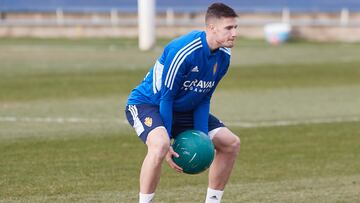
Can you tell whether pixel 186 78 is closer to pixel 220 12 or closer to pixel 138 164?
pixel 220 12

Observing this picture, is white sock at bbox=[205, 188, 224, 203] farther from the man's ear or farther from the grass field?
the man's ear

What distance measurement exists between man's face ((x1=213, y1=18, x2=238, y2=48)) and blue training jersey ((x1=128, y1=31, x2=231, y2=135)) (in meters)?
0.14

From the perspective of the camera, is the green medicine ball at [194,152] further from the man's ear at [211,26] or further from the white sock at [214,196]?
the man's ear at [211,26]

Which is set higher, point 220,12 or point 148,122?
point 220,12

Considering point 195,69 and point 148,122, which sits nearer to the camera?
point 195,69

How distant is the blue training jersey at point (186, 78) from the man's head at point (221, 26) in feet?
0.30

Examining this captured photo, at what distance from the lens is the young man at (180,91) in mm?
8500

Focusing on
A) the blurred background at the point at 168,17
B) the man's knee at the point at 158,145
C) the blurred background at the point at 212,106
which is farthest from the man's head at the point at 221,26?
the blurred background at the point at 168,17

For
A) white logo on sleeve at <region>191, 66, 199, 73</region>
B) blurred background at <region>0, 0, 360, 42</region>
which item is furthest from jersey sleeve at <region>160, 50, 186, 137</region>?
blurred background at <region>0, 0, 360, 42</region>

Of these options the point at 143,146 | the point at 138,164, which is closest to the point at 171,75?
the point at 138,164

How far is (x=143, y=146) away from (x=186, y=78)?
4.93 metres

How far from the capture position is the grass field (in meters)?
10.4

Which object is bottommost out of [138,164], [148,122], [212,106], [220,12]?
[212,106]

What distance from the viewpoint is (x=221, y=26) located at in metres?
8.50
